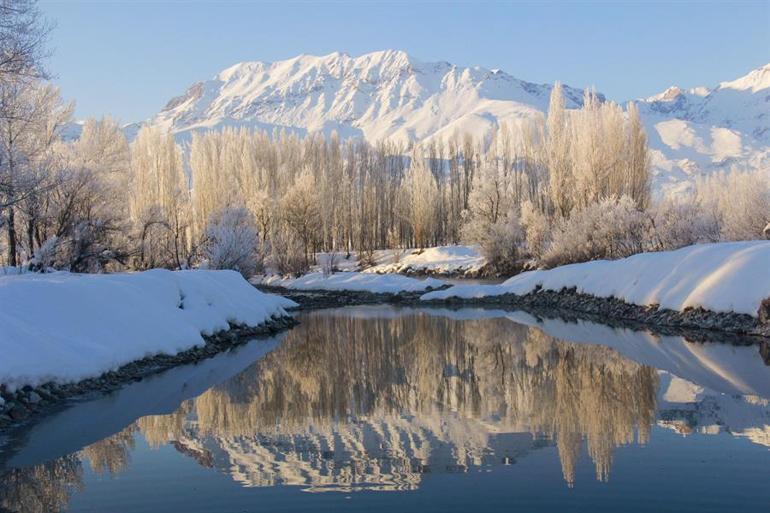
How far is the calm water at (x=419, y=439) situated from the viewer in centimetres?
584

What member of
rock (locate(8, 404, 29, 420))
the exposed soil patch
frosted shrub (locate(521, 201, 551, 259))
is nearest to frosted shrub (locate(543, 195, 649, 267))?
frosted shrub (locate(521, 201, 551, 259))

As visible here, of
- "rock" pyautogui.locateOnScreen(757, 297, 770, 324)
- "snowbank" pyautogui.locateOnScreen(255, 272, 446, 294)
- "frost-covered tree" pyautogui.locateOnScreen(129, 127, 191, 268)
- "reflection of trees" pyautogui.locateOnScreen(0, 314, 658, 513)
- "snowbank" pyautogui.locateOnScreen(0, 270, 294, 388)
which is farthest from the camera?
"frost-covered tree" pyautogui.locateOnScreen(129, 127, 191, 268)

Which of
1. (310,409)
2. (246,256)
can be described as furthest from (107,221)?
(310,409)

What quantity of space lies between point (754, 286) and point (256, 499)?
1452 cm

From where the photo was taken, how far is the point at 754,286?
53.9 ft

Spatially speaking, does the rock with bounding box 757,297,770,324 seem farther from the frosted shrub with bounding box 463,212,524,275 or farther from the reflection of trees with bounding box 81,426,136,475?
the frosted shrub with bounding box 463,212,524,275

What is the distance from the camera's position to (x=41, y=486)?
20.5ft

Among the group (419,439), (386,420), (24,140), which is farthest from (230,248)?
(419,439)

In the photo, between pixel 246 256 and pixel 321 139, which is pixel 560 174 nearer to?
pixel 246 256

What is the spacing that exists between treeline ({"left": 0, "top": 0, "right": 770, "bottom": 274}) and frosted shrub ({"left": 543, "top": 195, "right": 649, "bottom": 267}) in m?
0.07

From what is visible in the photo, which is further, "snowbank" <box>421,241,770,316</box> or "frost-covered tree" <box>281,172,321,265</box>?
"frost-covered tree" <box>281,172,321,265</box>

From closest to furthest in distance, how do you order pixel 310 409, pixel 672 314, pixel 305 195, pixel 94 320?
1. pixel 310 409
2. pixel 94 320
3. pixel 672 314
4. pixel 305 195

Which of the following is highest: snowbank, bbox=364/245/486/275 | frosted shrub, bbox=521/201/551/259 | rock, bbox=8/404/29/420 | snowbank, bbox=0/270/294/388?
frosted shrub, bbox=521/201/551/259

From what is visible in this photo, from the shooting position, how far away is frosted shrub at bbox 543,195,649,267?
29.9 metres
